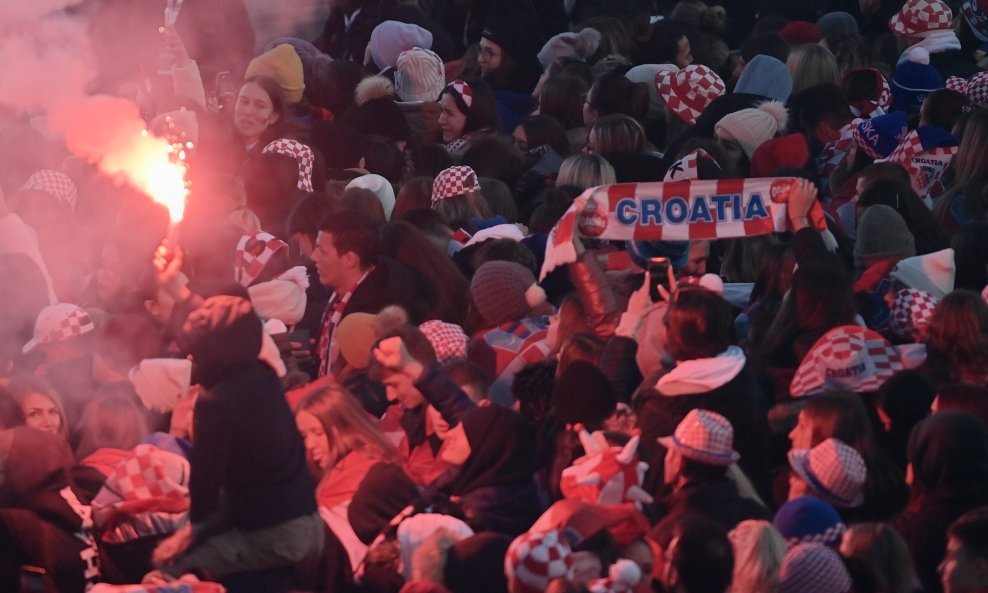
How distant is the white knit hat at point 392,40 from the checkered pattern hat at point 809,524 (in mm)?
7499

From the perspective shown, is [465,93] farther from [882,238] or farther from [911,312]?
[911,312]

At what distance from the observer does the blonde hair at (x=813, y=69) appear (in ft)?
35.9

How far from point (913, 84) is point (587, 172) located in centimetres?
290

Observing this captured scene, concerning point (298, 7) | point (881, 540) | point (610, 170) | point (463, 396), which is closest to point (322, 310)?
point (610, 170)

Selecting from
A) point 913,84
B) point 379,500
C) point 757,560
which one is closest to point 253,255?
point 379,500

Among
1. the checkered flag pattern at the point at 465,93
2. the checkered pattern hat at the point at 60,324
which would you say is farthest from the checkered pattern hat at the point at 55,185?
the checkered flag pattern at the point at 465,93

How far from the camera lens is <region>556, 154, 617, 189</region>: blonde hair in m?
9.12

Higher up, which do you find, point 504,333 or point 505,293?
point 505,293

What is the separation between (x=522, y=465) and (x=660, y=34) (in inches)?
264

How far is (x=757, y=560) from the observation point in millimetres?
5254

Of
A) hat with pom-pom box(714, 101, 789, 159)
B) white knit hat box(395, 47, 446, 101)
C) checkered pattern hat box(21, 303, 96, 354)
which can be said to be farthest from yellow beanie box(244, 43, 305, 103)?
checkered pattern hat box(21, 303, 96, 354)

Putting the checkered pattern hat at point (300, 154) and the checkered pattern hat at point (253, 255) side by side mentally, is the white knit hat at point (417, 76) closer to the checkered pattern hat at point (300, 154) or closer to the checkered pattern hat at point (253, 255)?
the checkered pattern hat at point (300, 154)

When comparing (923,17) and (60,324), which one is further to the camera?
(923,17)

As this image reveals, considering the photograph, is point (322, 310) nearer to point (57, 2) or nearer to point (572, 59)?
point (57, 2)
